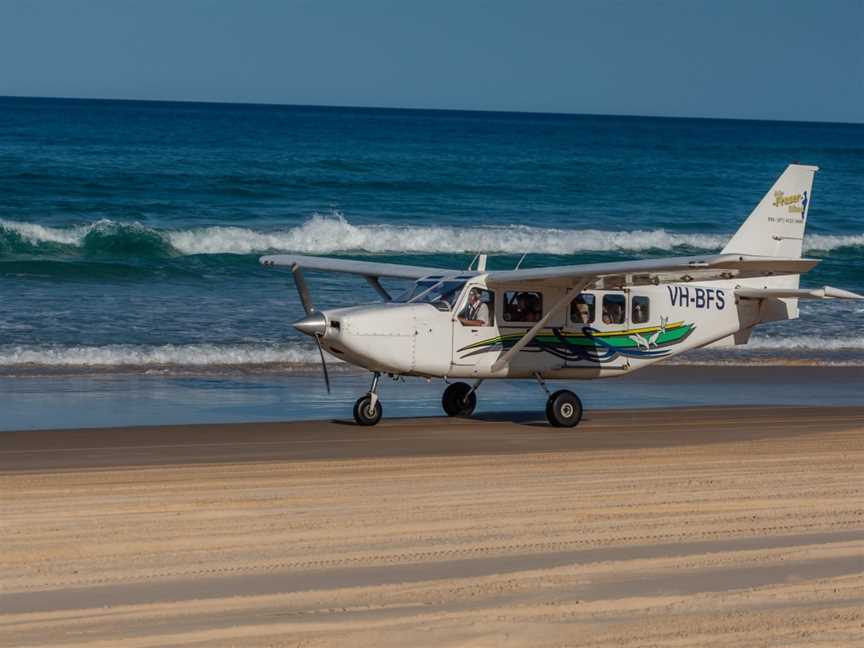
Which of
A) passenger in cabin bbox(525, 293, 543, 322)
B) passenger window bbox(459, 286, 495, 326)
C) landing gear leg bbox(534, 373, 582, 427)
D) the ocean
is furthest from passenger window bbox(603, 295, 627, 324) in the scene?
the ocean

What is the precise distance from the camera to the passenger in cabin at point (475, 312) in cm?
1468

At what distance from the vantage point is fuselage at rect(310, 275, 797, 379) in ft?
46.4

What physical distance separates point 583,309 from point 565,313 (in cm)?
23

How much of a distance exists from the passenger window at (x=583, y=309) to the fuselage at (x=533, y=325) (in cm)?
1

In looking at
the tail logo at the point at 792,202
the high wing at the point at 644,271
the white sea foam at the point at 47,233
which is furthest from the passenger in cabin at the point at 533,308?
the white sea foam at the point at 47,233

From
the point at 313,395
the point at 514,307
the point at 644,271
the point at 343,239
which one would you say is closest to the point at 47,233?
the point at 343,239

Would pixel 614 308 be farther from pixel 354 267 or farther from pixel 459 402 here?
pixel 354 267

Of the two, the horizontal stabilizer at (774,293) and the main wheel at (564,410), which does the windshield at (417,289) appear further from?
the horizontal stabilizer at (774,293)

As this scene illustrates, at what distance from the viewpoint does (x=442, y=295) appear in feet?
48.3

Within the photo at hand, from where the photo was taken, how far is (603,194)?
53.0m

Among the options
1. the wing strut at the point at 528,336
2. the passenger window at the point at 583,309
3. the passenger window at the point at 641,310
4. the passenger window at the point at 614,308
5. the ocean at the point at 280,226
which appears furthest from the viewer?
the ocean at the point at 280,226

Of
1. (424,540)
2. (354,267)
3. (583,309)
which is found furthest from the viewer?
(354,267)

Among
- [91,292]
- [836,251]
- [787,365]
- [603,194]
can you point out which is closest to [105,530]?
[787,365]

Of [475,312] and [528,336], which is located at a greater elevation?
[475,312]
